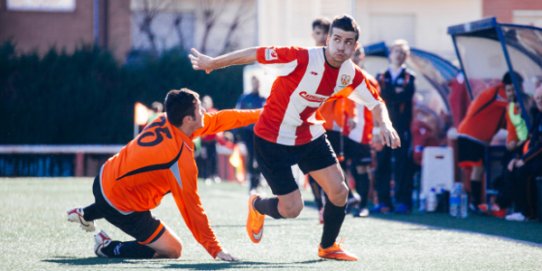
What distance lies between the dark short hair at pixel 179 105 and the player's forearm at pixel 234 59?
614 mm

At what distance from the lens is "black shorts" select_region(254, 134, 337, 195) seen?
945 centimetres

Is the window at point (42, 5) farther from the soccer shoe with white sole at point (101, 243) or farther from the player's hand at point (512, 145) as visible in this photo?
the soccer shoe with white sole at point (101, 243)

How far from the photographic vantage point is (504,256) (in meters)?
9.52

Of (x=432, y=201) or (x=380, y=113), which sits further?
(x=432, y=201)

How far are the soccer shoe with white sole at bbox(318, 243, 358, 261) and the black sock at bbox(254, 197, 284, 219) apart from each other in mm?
621

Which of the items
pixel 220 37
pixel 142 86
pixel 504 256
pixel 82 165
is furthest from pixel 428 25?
pixel 504 256

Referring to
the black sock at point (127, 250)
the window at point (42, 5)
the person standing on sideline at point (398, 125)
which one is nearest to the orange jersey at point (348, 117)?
the person standing on sideline at point (398, 125)

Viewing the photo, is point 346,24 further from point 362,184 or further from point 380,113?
point 362,184

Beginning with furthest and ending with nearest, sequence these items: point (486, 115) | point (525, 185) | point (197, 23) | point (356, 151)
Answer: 1. point (197, 23)
2. point (486, 115)
3. point (356, 151)
4. point (525, 185)

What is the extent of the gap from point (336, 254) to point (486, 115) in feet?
21.2

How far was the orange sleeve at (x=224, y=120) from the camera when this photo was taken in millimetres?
9359

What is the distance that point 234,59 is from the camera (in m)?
8.48

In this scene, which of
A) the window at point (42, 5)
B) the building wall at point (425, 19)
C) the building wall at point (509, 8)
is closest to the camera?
the building wall at point (509, 8)

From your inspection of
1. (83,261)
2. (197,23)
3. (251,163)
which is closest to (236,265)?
(83,261)
